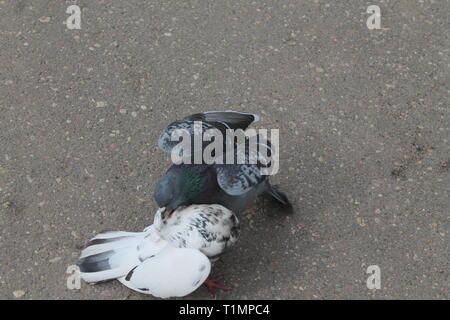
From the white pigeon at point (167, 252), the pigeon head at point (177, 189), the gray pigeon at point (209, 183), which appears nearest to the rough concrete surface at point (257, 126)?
the white pigeon at point (167, 252)

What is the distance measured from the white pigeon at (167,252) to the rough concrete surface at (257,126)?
14 centimetres

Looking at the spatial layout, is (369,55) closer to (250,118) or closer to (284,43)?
(284,43)

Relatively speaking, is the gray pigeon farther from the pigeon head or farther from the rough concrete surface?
the rough concrete surface

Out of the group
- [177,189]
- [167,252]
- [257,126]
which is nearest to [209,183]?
[177,189]

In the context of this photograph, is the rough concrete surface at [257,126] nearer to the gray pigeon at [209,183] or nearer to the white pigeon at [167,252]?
the white pigeon at [167,252]

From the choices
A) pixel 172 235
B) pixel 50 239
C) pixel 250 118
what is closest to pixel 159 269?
pixel 172 235

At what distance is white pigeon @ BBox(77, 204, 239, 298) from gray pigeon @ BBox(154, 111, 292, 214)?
0.23 feet

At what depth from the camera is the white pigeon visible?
10.3 feet

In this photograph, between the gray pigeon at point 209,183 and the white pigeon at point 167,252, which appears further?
the gray pigeon at point 209,183

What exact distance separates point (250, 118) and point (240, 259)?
837 millimetres

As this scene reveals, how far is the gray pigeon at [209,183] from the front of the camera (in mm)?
3268

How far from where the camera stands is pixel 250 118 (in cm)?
378

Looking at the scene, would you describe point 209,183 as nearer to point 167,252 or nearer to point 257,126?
point 167,252

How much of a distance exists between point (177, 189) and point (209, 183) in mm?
199
